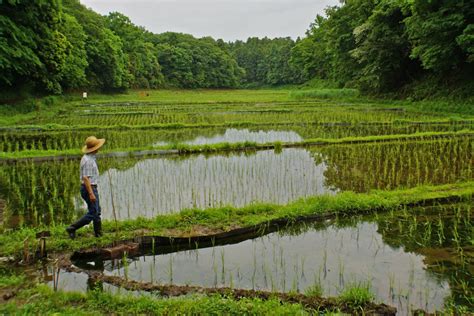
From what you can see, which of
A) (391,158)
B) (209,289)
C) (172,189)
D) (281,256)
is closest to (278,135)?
(391,158)

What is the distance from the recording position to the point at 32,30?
2267 cm

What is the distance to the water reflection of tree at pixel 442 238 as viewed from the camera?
14.9 feet

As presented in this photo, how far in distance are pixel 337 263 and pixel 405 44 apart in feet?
80.1

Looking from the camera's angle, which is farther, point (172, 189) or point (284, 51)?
point (284, 51)

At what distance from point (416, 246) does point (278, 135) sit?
9971 mm

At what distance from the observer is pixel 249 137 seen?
14.8 metres

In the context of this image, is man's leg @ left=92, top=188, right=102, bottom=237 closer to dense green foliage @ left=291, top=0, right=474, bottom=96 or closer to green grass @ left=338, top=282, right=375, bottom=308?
green grass @ left=338, top=282, right=375, bottom=308

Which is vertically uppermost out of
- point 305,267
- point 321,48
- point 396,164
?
point 321,48

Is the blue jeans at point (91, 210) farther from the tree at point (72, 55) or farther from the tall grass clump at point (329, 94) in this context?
the tall grass clump at point (329, 94)

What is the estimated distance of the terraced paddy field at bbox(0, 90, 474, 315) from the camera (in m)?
4.44

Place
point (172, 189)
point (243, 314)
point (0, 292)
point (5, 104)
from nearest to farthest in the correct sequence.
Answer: point (243, 314) < point (0, 292) < point (172, 189) < point (5, 104)

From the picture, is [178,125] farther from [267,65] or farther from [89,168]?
[267,65]

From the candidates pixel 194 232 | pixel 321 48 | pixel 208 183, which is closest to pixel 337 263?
pixel 194 232

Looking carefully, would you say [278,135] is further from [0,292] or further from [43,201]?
[0,292]
